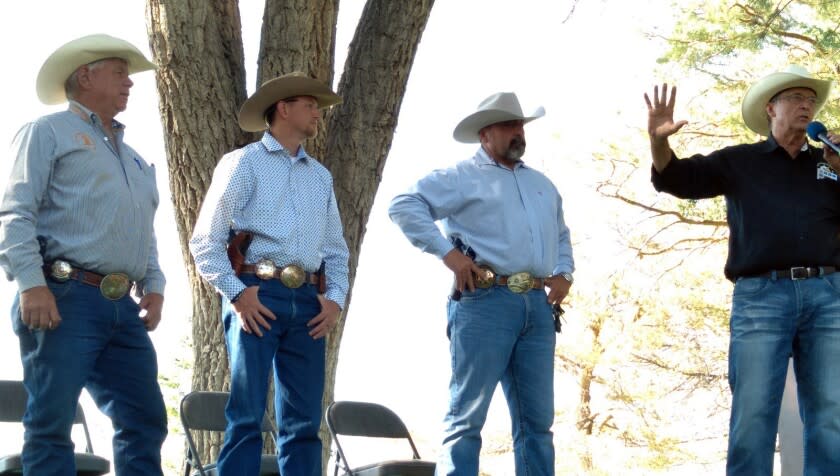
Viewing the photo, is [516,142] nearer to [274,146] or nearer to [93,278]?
[274,146]

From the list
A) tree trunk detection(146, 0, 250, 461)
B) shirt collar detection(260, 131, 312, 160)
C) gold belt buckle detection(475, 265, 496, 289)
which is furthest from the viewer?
tree trunk detection(146, 0, 250, 461)

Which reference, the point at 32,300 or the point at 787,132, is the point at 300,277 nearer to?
the point at 32,300

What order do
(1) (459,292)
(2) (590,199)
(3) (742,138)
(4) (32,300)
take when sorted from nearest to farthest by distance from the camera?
(4) (32,300)
(1) (459,292)
(3) (742,138)
(2) (590,199)

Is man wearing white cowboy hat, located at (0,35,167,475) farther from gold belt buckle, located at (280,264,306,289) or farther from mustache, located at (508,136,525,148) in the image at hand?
mustache, located at (508,136,525,148)

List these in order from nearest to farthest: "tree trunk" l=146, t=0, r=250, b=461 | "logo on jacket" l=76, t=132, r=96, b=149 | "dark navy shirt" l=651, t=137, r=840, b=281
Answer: "logo on jacket" l=76, t=132, r=96, b=149, "dark navy shirt" l=651, t=137, r=840, b=281, "tree trunk" l=146, t=0, r=250, b=461

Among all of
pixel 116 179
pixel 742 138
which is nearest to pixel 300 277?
pixel 116 179

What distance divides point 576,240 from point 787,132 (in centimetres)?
1199

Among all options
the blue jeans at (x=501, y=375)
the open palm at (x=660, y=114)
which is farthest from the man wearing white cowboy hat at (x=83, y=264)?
the open palm at (x=660, y=114)

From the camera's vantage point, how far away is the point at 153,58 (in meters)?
6.88

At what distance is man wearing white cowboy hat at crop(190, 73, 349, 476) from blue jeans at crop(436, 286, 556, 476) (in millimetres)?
636

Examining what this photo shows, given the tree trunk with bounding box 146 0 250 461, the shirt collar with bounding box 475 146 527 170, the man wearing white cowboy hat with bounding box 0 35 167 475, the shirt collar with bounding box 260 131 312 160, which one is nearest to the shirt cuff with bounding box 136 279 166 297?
the man wearing white cowboy hat with bounding box 0 35 167 475

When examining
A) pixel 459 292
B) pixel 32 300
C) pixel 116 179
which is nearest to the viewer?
pixel 32 300

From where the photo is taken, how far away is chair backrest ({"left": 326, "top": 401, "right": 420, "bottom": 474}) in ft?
20.1

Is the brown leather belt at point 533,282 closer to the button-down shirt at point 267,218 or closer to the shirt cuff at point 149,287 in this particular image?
the button-down shirt at point 267,218
